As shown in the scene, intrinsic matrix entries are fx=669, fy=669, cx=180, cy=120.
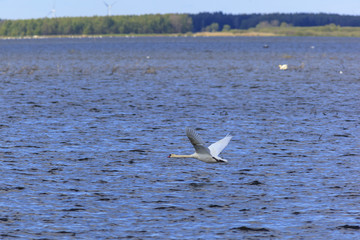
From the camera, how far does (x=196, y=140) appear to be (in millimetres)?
18516

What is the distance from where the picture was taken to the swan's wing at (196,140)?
1789 cm

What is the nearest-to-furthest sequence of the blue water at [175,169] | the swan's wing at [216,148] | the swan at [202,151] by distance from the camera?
the blue water at [175,169]
the swan at [202,151]
the swan's wing at [216,148]

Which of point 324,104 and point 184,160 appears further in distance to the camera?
point 324,104

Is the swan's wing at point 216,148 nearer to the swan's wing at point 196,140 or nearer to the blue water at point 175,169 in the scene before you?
the blue water at point 175,169

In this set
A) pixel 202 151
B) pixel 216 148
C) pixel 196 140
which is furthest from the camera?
pixel 216 148

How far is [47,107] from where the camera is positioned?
137 ft

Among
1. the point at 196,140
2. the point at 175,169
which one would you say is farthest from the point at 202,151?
the point at 175,169

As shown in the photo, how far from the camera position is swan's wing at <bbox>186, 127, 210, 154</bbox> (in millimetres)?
17891

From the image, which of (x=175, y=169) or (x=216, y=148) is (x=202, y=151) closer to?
(x=216, y=148)

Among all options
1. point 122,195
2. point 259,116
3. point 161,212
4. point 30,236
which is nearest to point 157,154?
point 122,195

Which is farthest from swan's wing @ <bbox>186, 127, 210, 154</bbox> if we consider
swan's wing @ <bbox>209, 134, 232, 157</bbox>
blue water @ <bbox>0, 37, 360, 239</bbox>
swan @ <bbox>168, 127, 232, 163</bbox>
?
blue water @ <bbox>0, 37, 360, 239</bbox>

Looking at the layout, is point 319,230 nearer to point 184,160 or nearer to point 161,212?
point 161,212

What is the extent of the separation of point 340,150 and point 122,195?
10593 millimetres

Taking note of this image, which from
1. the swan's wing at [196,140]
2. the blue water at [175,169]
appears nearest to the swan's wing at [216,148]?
the blue water at [175,169]
